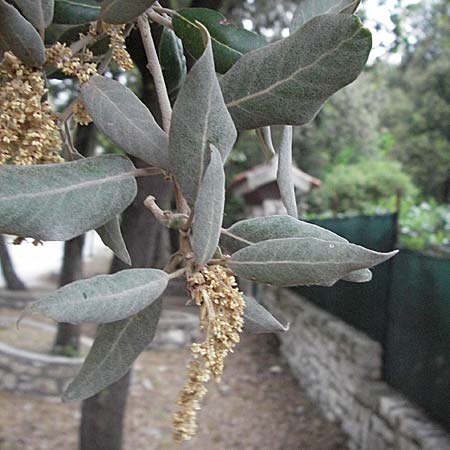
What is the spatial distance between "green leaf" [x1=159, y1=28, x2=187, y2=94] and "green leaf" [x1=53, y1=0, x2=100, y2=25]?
96 mm

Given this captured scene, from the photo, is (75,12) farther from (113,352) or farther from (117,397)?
(117,397)

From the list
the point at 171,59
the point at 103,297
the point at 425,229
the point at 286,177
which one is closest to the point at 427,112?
the point at 425,229

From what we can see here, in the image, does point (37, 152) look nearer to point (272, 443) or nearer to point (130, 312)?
point (130, 312)

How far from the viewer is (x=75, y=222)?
58cm

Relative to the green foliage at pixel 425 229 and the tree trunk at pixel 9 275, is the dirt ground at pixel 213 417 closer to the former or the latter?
the green foliage at pixel 425 229

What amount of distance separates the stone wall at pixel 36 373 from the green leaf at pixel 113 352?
17.9ft

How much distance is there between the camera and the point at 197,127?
1.86ft

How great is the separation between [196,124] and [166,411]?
5312 mm

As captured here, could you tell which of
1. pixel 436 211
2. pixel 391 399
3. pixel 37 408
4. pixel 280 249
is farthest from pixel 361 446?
pixel 280 249

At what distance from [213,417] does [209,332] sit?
16.7ft

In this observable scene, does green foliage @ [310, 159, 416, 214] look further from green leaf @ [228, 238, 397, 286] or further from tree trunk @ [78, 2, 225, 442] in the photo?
green leaf @ [228, 238, 397, 286]

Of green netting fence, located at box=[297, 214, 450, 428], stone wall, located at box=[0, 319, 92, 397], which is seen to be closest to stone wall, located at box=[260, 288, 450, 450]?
green netting fence, located at box=[297, 214, 450, 428]

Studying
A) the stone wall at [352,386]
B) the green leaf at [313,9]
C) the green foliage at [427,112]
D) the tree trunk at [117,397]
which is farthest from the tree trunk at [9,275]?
the green foliage at [427,112]

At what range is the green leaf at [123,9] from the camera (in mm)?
677
